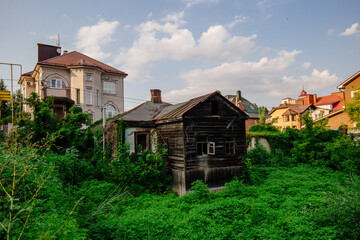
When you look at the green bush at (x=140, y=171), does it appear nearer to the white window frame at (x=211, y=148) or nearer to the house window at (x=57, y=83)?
the white window frame at (x=211, y=148)

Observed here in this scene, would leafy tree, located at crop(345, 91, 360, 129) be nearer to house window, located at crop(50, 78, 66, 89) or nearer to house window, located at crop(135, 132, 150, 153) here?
house window, located at crop(135, 132, 150, 153)

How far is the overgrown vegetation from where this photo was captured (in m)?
4.45

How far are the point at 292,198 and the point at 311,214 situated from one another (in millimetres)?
1982

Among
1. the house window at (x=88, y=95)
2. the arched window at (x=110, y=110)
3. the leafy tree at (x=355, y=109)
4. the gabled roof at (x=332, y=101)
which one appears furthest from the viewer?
the gabled roof at (x=332, y=101)

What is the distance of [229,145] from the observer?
43.9 ft

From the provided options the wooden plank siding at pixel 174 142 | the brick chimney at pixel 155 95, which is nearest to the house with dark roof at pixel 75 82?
the brick chimney at pixel 155 95

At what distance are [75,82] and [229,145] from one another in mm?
19856

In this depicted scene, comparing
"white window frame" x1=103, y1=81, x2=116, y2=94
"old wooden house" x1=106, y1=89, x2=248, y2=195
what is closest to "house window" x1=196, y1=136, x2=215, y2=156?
"old wooden house" x1=106, y1=89, x2=248, y2=195

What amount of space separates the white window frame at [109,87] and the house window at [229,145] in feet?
63.1

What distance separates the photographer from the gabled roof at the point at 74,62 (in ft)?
79.7

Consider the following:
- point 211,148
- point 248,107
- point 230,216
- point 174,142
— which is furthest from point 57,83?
point 248,107

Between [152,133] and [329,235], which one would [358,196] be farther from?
[152,133]

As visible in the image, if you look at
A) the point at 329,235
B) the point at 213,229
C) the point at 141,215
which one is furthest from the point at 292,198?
the point at 141,215

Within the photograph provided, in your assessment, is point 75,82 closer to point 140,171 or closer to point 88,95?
point 88,95
